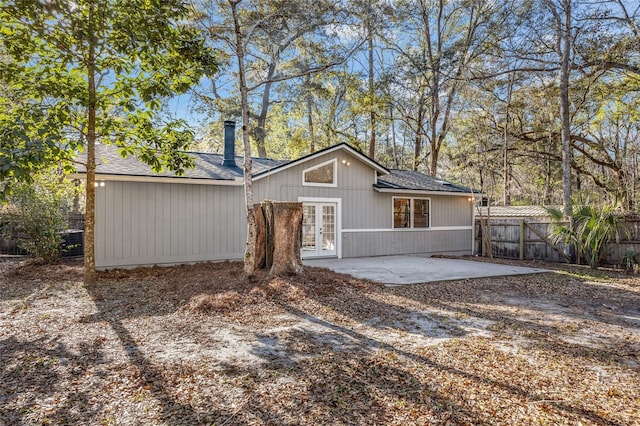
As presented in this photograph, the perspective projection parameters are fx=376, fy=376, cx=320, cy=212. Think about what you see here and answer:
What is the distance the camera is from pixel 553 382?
2.97m

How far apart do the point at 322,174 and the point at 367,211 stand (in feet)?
6.30

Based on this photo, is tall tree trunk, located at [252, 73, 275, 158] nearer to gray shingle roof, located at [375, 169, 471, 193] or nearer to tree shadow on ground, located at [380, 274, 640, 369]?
gray shingle roof, located at [375, 169, 471, 193]

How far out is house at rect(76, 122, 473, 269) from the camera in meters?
8.60

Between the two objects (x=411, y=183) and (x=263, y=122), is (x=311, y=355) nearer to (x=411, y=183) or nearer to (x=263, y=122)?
(x=411, y=183)

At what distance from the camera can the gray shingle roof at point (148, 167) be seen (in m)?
8.50

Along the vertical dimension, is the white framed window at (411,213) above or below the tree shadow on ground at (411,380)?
above

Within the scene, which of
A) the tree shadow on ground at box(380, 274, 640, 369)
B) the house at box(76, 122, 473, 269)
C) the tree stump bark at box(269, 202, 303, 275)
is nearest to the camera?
the tree shadow on ground at box(380, 274, 640, 369)

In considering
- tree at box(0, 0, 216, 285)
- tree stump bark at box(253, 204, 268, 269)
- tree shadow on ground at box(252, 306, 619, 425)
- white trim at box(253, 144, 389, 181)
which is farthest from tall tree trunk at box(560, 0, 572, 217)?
tree at box(0, 0, 216, 285)

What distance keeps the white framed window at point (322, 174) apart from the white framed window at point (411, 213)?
2.42m

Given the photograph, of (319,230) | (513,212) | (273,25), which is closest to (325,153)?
(319,230)

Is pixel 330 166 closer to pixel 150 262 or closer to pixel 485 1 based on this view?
pixel 150 262

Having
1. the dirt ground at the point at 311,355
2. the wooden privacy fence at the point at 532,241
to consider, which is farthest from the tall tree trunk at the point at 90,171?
the wooden privacy fence at the point at 532,241

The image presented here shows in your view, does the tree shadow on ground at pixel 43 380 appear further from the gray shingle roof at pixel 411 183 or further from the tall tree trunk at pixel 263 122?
the tall tree trunk at pixel 263 122

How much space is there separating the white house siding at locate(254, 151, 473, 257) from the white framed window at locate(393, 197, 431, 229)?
17 centimetres
